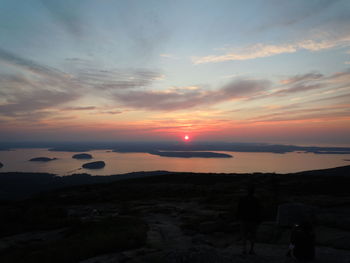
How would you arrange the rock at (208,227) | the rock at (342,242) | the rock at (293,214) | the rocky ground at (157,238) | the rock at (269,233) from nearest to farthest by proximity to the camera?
the rocky ground at (157,238) → the rock at (342,242) → the rock at (269,233) → the rock at (293,214) → the rock at (208,227)

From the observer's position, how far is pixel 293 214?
44.4 ft

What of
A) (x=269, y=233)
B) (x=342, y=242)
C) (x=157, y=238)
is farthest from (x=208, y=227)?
(x=342, y=242)

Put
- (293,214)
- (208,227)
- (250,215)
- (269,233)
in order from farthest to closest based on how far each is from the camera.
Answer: (208,227) → (293,214) → (269,233) → (250,215)

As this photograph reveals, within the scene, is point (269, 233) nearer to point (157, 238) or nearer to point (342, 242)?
point (342, 242)

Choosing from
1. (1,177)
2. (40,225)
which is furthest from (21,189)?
(40,225)

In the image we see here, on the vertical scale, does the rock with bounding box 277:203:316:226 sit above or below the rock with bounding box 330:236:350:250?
above

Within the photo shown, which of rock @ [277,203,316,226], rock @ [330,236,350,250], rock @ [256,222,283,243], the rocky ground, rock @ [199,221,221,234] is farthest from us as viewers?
rock @ [199,221,221,234]

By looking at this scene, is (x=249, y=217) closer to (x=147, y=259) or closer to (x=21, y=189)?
(x=147, y=259)

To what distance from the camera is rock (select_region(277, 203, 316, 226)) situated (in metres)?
13.4

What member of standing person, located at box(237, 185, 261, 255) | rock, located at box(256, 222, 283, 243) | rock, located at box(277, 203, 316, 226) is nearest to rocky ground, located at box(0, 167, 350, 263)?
rock, located at box(256, 222, 283, 243)

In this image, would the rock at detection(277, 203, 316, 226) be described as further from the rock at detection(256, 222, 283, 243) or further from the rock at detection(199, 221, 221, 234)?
the rock at detection(199, 221, 221, 234)

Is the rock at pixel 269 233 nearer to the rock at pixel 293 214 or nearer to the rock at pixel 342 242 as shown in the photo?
the rock at pixel 293 214

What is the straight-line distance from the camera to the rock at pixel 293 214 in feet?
43.9

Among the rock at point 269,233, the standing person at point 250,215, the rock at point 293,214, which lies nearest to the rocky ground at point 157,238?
the rock at point 269,233
